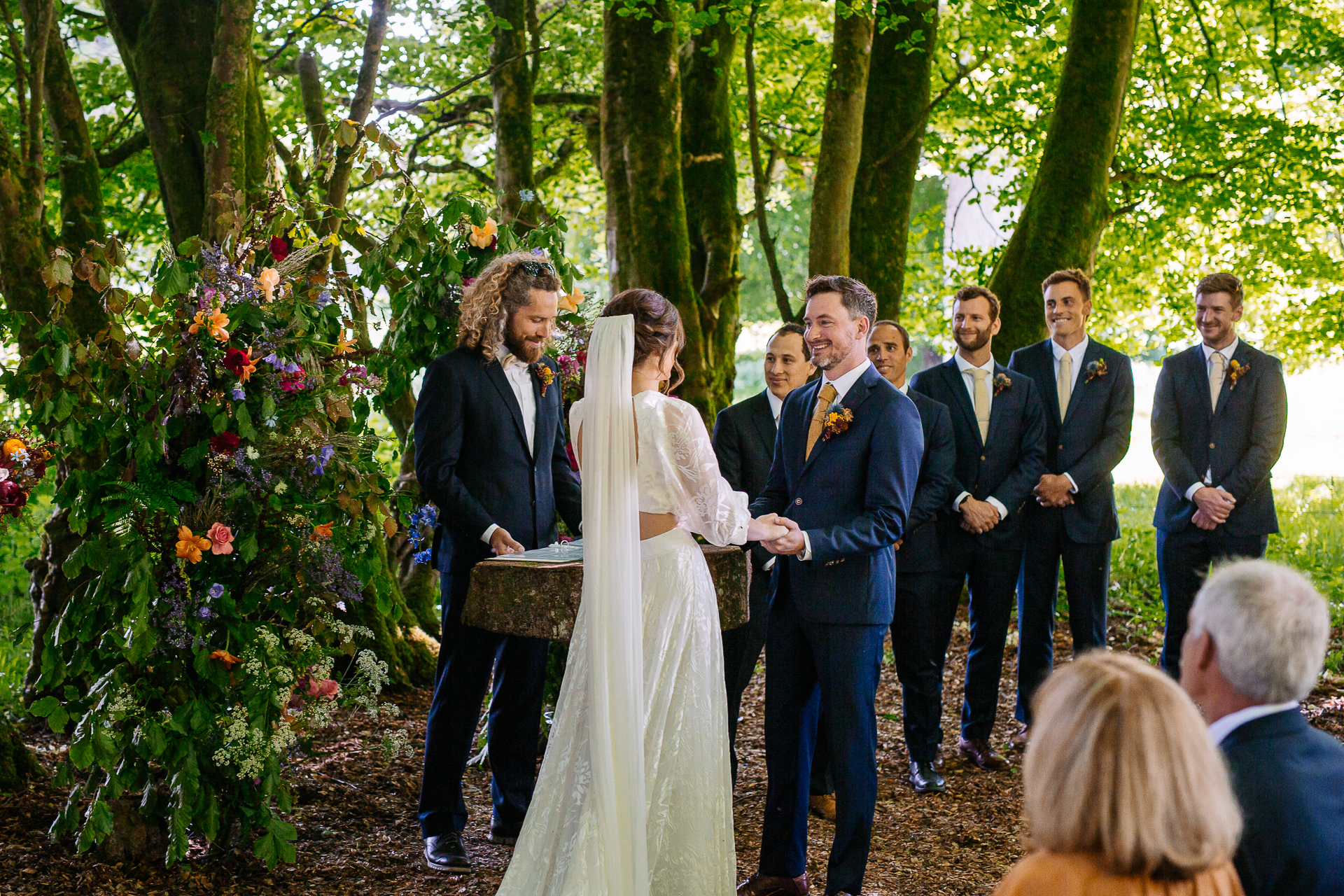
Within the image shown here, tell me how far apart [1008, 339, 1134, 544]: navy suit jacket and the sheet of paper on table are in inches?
111

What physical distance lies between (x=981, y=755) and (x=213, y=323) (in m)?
4.29

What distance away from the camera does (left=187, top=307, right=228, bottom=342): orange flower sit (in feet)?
12.2

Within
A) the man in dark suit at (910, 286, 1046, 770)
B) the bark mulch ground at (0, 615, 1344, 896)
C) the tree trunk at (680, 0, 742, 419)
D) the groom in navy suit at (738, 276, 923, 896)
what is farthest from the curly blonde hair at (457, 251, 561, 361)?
the tree trunk at (680, 0, 742, 419)

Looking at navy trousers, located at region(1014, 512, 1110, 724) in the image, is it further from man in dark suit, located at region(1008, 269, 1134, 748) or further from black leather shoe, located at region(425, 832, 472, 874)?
black leather shoe, located at region(425, 832, 472, 874)

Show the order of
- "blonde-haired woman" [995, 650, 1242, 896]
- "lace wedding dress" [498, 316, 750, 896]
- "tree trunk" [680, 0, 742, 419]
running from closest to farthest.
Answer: "blonde-haired woman" [995, 650, 1242, 896], "lace wedding dress" [498, 316, 750, 896], "tree trunk" [680, 0, 742, 419]

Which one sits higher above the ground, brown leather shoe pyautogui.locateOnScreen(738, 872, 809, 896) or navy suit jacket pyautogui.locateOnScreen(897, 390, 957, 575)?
navy suit jacket pyautogui.locateOnScreen(897, 390, 957, 575)

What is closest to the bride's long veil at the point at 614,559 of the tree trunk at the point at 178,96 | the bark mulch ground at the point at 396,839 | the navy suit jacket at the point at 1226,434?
the bark mulch ground at the point at 396,839

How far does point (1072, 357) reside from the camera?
19.5 feet

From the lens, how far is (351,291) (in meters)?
4.60

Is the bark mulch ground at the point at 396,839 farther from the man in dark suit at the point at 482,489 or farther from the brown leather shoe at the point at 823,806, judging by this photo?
the man in dark suit at the point at 482,489

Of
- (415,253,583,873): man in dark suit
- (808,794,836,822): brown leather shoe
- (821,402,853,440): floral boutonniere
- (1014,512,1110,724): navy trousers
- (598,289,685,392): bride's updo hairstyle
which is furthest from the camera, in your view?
(1014,512,1110,724): navy trousers

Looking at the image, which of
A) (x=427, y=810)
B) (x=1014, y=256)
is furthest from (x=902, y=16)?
(x=427, y=810)

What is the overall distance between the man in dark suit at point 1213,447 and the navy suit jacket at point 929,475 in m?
1.37

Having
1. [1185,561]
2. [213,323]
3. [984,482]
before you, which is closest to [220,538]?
[213,323]
